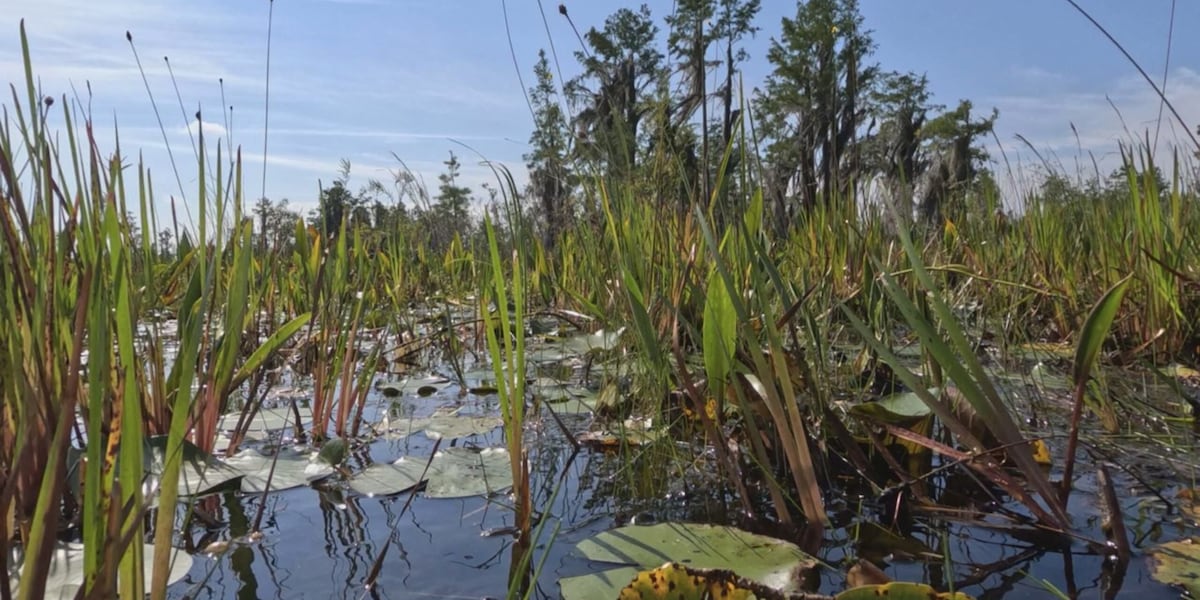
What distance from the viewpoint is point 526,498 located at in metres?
1.03

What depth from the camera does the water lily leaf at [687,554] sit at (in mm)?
829

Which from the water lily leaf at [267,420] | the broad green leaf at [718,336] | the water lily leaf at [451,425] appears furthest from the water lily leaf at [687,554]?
the water lily leaf at [267,420]

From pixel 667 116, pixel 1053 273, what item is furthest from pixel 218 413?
pixel 1053 273

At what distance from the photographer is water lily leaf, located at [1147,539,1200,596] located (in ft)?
2.56

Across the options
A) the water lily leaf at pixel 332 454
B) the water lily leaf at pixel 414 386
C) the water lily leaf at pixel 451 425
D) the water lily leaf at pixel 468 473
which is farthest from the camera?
the water lily leaf at pixel 414 386

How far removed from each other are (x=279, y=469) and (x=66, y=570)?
0.52m

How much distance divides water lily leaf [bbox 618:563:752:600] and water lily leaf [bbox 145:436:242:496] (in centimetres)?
59

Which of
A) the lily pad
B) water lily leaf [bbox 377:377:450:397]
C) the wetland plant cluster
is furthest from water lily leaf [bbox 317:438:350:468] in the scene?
water lily leaf [bbox 377:377:450:397]

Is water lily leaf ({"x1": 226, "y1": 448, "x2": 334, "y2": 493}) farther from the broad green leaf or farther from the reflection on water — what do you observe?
the broad green leaf

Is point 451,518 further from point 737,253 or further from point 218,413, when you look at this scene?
point 737,253

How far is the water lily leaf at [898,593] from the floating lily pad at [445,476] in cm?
63

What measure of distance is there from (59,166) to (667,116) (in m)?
1.30

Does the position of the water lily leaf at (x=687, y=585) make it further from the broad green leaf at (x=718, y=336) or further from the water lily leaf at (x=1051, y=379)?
the water lily leaf at (x=1051, y=379)

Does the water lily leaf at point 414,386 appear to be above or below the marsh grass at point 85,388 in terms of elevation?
below
